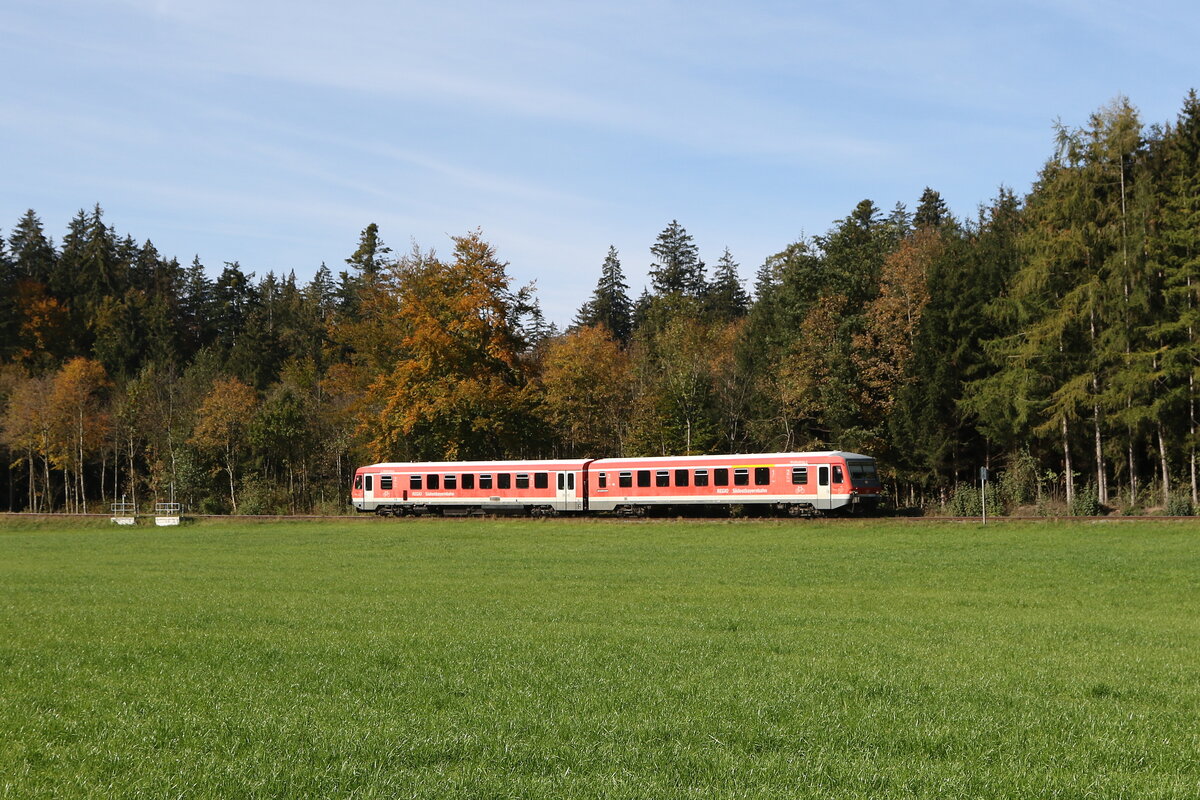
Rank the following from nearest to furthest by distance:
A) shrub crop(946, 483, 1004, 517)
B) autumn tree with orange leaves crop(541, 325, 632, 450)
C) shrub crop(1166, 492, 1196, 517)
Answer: shrub crop(1166, 492, 1196, 517), shrub crop(946, 483, 1004, 517), autumn tree with orange leaves crop(541, 325, 632, 450)

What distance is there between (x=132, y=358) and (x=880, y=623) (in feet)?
286

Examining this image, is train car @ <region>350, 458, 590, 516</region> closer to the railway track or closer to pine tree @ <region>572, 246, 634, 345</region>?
the railway track

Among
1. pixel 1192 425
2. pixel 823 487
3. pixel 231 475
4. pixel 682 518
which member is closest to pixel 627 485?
pixel 682 518

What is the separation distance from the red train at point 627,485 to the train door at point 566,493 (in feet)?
0.15

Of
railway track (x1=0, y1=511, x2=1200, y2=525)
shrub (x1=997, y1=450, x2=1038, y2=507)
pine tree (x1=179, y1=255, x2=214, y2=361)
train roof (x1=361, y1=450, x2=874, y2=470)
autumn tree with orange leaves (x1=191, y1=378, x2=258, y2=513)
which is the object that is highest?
pine tree (x1=179, y1=255, x2=214, y2=361)

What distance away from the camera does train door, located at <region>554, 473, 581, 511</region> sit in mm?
47125

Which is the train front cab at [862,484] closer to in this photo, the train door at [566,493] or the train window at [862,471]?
the train window at [862,471]

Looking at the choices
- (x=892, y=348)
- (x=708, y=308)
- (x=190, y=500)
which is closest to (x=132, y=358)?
(x=190, y=500)

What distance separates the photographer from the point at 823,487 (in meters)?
41.2

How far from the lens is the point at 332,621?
15734 mm

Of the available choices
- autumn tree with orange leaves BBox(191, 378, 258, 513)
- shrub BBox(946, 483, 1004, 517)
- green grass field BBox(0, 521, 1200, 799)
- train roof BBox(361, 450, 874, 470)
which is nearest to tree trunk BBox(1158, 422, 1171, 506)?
shrub BBox(946, 483, 1004, 517)

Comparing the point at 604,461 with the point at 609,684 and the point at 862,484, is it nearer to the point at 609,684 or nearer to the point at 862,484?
the point at 862,484

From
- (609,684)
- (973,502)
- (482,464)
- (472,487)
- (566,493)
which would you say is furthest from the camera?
(472,487)

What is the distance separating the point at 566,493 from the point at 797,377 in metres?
14.6
